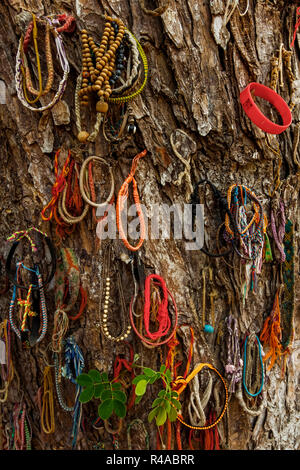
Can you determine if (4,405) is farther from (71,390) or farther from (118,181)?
(118,181)

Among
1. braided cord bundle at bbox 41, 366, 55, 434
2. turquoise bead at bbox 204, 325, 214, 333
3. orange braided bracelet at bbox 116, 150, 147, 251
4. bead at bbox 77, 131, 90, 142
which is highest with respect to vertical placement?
bead at bbox 77, 131, 90, 142

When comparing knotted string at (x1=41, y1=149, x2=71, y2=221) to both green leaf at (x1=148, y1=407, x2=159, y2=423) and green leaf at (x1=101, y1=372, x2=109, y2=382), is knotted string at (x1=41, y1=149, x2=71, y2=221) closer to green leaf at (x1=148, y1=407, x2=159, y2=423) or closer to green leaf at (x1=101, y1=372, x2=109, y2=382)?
green leaf at (x1=101, y1=372, x2=109, y2=382)

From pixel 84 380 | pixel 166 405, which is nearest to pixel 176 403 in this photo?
pixel 166 405

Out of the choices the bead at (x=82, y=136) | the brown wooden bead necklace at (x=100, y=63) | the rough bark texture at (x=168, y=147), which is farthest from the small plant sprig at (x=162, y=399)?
the brown wooden bead necklace at (x=100, y=63)

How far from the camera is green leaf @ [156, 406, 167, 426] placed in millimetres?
1358

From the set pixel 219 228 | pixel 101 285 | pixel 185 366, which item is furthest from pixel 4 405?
pixel 219 228

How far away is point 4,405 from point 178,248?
4.47 ft

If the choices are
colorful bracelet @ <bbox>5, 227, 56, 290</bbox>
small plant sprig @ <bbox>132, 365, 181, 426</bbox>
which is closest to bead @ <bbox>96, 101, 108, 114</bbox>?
colorful bracelet @ <bbox>5, 227, 56, 290</bbox>

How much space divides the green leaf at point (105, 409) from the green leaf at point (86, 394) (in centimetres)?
6

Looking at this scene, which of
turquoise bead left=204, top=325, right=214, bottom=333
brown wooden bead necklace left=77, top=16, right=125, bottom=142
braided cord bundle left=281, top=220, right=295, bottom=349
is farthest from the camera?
braided cord bundle left=281, top=220, right=295, bottom=349

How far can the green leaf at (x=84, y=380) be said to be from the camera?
1403 mm

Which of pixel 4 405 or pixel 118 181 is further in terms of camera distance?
pixel 4 405

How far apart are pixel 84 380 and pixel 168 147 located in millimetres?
1198

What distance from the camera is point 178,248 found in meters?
1.54
